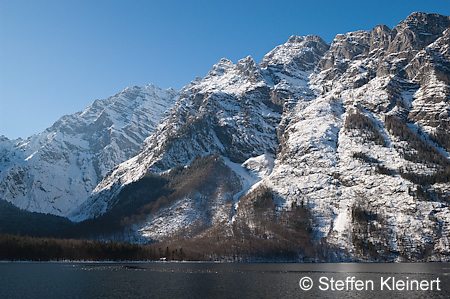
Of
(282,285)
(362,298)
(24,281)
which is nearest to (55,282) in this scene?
(24,281)

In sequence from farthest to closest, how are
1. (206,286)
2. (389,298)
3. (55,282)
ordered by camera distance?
(55,282) → (206,286) → (389,298)

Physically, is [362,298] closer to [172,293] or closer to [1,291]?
[172,293]

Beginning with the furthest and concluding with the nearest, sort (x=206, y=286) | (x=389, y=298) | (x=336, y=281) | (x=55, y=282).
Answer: (x=336, y=281), (x=55, y=282), (x=206, y=286), (x=389, y=298)

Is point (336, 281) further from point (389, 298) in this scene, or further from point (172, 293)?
point (172, 293)

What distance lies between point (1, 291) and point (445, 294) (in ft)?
365

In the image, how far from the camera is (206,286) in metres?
120

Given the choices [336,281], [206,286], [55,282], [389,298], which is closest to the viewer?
[389,298]

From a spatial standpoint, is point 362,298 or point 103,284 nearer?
point 362,298

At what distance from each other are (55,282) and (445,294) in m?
109

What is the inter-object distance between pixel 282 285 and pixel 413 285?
1588 inches

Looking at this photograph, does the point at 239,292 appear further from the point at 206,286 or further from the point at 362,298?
the point at 362,298

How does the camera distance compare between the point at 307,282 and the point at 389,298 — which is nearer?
the point at 389,298

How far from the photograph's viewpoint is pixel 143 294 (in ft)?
336

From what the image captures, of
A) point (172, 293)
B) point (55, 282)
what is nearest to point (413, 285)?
point (172, 293)
